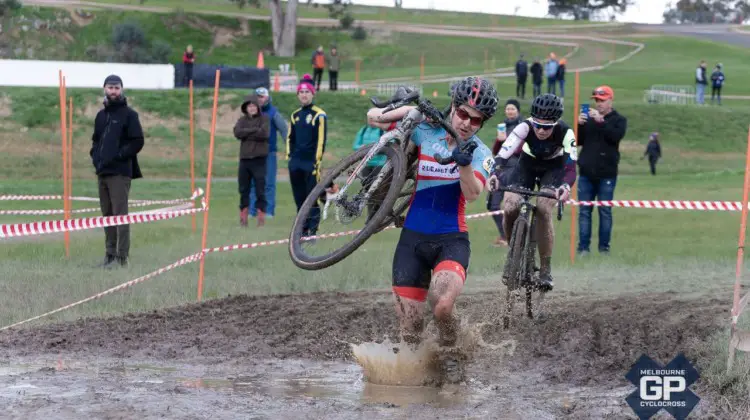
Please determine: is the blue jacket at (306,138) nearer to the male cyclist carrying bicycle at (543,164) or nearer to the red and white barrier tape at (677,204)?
the red and white barrier tape at (677,204)

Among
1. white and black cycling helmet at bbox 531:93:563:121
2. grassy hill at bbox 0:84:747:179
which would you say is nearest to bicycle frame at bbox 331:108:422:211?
white and black cycling helmet at bbox 531:93:563:121

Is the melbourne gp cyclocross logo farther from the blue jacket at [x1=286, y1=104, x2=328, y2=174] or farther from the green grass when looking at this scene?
the green grass

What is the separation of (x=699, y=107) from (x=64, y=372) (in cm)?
4106

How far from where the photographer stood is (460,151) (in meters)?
7.99

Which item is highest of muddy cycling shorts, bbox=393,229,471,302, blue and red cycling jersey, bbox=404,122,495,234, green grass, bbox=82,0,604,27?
green grass, bbox=82,0,604,27

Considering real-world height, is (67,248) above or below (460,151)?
below

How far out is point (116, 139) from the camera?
14.1 m

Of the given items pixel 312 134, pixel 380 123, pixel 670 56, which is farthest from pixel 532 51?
pixel 380 123

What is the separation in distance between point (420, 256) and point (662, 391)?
1858 mm

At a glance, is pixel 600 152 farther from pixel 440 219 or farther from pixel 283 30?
pixel 283 30

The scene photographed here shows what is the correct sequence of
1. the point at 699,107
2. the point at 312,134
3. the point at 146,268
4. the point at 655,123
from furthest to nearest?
the point at 699,107 < the point at 655,123 < the point at 312,134 < the point at 146,268

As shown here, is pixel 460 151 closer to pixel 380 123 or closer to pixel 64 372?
pixel 380 123

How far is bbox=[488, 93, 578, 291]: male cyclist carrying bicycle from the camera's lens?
35.9 feet

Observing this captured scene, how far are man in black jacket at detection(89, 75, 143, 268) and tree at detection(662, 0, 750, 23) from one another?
93943mm
